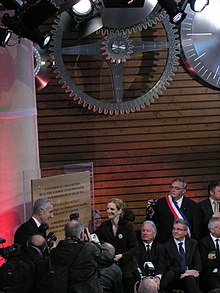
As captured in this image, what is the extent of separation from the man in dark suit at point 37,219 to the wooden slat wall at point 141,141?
212 centimetres

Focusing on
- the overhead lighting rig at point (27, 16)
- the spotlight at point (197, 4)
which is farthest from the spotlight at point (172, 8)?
the overhead lighting rig at point (27, 16)

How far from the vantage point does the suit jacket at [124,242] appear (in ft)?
19.9

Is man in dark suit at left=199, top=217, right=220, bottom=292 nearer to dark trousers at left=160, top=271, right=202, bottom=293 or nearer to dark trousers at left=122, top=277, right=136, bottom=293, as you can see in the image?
dark trousers at left=160, top=271, right=202, bottom=293

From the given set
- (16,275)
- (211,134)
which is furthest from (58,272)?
(211,134)

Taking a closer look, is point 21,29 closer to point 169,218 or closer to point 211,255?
point 169,218

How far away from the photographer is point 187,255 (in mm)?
6035

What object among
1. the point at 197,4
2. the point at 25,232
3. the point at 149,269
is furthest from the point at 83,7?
the point at 149,269

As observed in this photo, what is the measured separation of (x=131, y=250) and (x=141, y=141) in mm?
2221

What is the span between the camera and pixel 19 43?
21.4 feet

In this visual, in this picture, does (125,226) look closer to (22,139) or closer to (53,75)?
(22,139)

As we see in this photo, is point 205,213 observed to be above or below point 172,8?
below

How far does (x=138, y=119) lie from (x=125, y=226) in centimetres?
208

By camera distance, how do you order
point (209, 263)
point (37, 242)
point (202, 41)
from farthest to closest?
point (202, 41)
point (209, 263)
point (37, 242)

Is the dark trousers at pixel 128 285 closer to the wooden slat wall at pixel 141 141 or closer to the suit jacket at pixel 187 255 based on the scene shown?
the suit jacket at pixel 187 255
